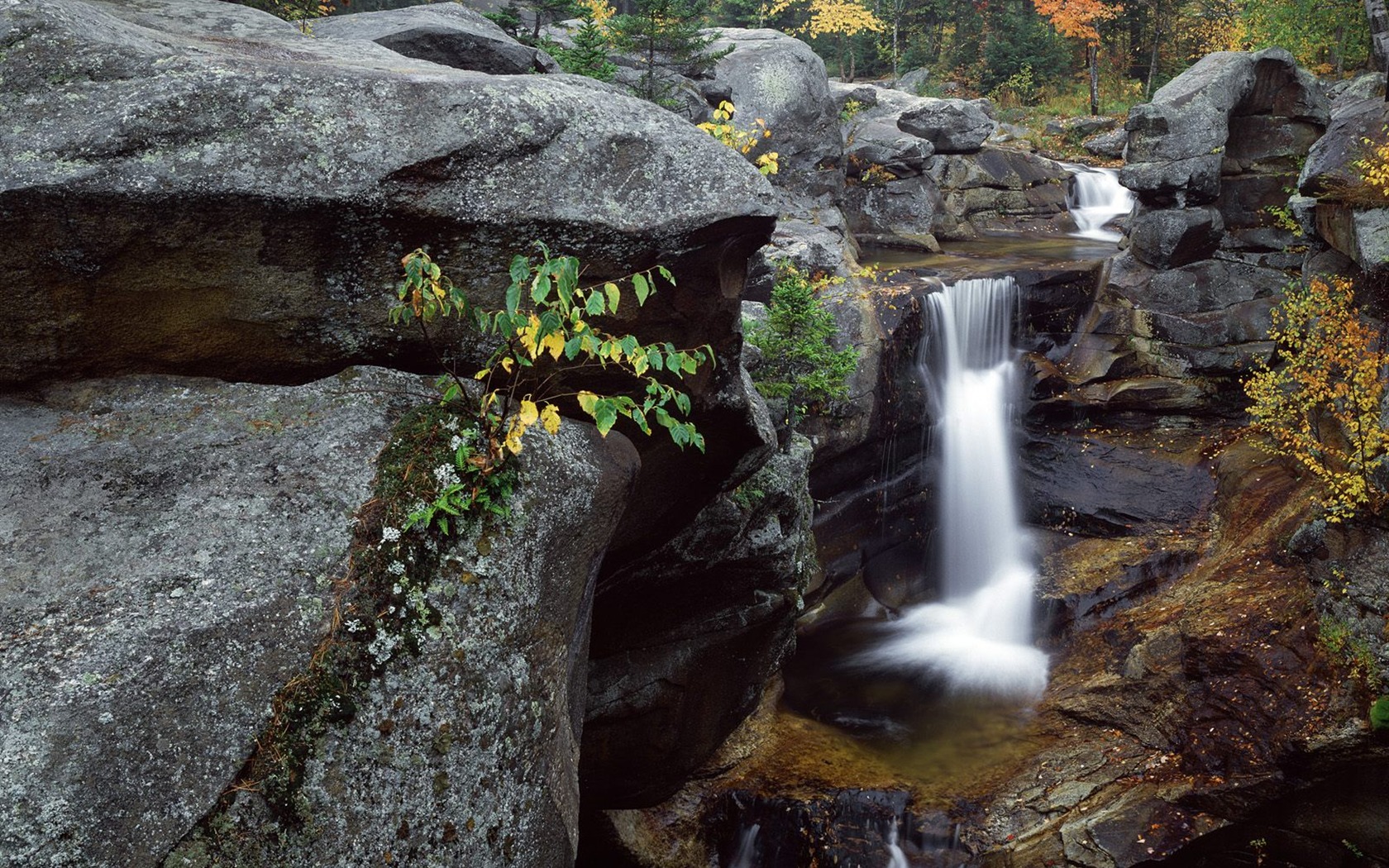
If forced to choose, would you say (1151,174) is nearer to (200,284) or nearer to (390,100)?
(390,100)

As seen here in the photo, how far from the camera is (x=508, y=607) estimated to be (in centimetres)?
517

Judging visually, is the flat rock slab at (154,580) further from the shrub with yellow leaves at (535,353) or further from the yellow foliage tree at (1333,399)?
the yellow foliage tree at (1333,399)

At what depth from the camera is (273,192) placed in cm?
512

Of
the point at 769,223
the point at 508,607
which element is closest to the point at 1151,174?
the point at 769,223

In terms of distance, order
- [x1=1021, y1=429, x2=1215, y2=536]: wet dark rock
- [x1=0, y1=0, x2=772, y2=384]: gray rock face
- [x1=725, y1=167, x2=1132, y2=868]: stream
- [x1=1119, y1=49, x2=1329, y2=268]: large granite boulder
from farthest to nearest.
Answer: [x1=1119, y1=49, x2=1329, y2=268]: large granite boulder < [x1=1021, y1=429, x2=1215, y2=536]: wet dark rock < [x1=725, y1=167, x2=1132, y2=868]: stream < [x1=0, y1=0, x2=772, y2=384]: gray rock face

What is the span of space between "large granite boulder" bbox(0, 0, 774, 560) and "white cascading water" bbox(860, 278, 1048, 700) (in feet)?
30.9

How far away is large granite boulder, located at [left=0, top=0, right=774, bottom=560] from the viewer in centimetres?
495

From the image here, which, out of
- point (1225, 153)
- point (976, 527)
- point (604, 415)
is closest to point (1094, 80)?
point (1225, 153)

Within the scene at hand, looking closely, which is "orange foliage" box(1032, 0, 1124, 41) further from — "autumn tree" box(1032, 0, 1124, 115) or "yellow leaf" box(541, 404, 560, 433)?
"yellow leaf" box(541, 404, 560, 433)

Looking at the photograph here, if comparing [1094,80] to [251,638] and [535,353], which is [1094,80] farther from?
[251,638]

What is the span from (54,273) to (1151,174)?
19912 mm

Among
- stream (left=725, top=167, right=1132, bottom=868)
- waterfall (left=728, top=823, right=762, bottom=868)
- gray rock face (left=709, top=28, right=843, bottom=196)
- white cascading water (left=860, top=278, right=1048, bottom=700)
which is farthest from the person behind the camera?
gray rock face (left=709, top=28, right=843, bottom=196)

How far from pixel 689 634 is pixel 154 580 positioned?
6.54m

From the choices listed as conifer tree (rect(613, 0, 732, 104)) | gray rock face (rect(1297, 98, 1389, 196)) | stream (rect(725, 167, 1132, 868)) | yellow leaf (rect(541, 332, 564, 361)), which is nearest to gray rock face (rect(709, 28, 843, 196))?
conifer tree (rect(613, 0, 732, 104))
